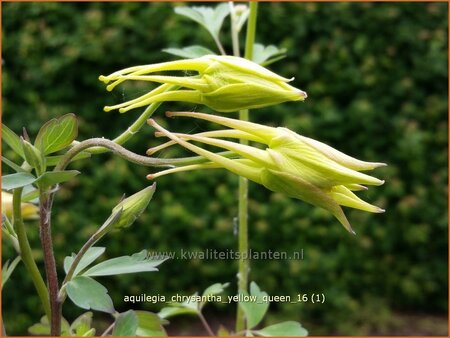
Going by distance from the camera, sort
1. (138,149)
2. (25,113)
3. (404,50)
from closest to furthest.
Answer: (25,113), (138,149), (404,50)

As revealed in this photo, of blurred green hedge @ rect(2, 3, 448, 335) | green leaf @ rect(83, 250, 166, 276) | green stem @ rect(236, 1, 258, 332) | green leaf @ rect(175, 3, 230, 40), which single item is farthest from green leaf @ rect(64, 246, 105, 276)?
blurred green hedge @ rect(2, 3, 448, 335)

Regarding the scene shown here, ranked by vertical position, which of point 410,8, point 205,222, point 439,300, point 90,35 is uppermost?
point 410,8

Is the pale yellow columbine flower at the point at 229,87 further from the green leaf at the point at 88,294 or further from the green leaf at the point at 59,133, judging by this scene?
the green leaf at the point at 88,294

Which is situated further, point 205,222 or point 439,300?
point 439,300

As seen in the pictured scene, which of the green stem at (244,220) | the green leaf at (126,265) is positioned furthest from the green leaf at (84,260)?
the green stem at (244,220)

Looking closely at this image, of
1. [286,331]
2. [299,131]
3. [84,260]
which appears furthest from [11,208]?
[299,131]

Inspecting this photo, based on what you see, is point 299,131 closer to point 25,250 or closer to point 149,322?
point 149,322

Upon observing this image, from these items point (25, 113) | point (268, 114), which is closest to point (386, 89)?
point (268, 114)

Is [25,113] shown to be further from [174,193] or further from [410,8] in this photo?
[410,8]
